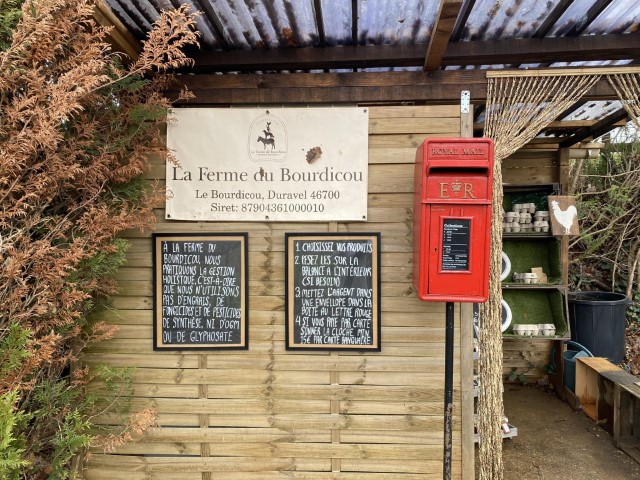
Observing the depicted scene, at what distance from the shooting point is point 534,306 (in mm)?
4723

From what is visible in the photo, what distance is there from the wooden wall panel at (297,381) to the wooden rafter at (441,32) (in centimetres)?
35

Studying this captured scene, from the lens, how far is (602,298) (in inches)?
207

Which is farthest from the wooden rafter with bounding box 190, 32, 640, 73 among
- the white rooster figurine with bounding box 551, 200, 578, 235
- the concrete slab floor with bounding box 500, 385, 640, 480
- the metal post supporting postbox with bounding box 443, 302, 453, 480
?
the concrete slab floor with bounding box 500, 385, 640, 480

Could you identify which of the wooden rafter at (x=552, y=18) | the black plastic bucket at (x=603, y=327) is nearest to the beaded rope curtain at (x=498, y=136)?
the wooden rafter at (x=552, y=18)

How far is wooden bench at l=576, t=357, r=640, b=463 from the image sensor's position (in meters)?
3.63

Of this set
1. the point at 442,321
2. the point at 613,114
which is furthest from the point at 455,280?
the point at 613,114

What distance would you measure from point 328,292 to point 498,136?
5.77 feet

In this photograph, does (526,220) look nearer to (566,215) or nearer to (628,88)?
(566,215)

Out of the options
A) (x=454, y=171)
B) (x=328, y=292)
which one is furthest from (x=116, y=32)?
(x=454, y=171)

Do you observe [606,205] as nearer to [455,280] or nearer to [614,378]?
[614,378]

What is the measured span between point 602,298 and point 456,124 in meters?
4.26

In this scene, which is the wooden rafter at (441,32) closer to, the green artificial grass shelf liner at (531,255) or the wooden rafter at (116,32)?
the wooden rafter at (116,32)

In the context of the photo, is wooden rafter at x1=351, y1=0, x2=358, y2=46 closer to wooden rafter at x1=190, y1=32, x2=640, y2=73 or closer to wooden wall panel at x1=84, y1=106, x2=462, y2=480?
wooden rafter at x1=190, y1=32, x2=640, y2=73

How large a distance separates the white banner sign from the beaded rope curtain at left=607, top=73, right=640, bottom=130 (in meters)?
1.86
